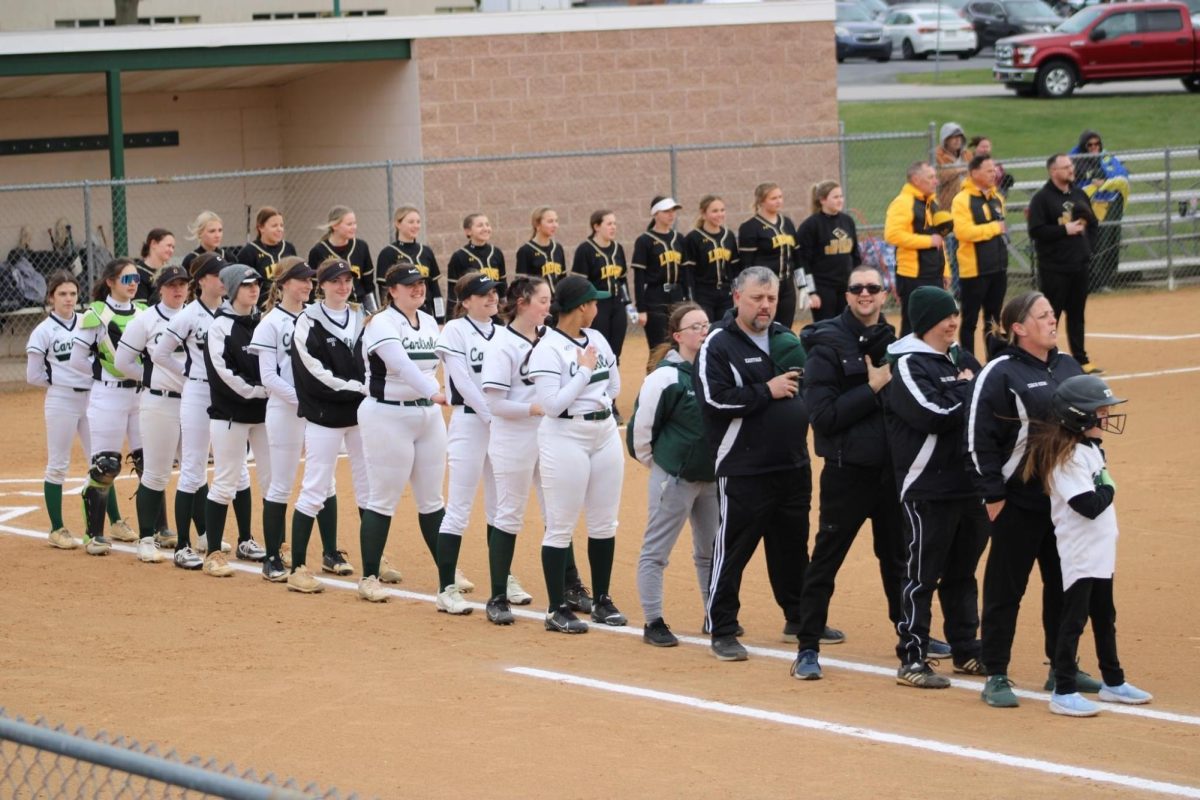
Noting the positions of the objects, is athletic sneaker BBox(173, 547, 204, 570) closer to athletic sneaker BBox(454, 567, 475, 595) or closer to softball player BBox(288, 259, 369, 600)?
softball player BBox(288, 259, 369, 600)

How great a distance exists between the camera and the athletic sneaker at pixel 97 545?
38.7ft

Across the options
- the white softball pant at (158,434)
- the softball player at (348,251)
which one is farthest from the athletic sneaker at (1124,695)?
the softball player at (348,251)

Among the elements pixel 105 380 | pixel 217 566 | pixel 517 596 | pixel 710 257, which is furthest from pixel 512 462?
pixel 710 257

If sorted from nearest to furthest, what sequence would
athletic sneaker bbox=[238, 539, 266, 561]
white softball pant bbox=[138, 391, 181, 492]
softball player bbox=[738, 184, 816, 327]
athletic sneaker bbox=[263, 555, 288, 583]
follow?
athletic sneaker bbox=[263, 555, 288, 583]
white softball pant bbox=[138, 391, 181, 492]
athletic sneaker bbox=[238, 539, 266, 561]
softball player bbox=[738, 184, 816, 327]

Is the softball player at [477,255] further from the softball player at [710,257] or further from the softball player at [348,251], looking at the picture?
the softball player at [710,257]

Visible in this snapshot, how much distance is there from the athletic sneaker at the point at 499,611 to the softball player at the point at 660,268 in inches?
271

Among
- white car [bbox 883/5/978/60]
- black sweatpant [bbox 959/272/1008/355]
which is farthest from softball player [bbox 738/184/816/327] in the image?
white car [bbox 883/5/978/60]

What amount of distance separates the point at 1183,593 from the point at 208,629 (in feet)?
18.1

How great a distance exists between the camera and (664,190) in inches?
901

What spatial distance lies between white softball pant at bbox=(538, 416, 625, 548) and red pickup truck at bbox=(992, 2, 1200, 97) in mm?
30792

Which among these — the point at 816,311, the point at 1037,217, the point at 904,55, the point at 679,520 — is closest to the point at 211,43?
the point at 816,311

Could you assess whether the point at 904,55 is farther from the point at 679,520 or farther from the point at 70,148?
the point at 679,520

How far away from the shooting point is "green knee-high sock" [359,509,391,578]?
1023 cm

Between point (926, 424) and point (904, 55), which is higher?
point (904, 55)
